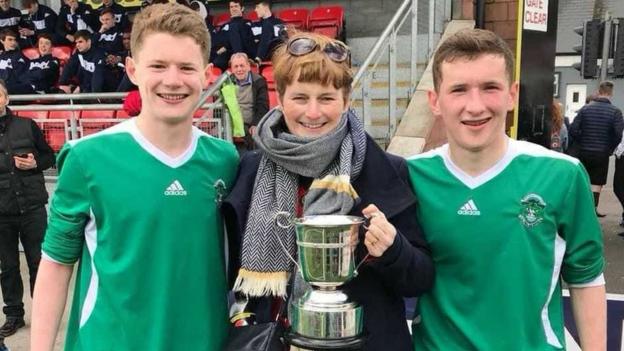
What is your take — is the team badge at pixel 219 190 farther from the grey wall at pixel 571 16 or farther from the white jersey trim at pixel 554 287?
the grey wall at pixel 571 16

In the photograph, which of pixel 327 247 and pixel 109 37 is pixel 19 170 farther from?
pixel 109 37

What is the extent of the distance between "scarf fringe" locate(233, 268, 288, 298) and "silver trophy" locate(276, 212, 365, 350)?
0.44 ft

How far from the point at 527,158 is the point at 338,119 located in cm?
59

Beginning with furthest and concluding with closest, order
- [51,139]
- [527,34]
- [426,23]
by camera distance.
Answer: [426,23] → [51,139] → [527,34]

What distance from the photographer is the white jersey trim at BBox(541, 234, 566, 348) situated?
1772mm

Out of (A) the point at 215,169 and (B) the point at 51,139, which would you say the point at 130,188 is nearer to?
(A) the point at 215,169

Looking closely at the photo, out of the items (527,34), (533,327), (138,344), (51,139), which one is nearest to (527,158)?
(533,327)

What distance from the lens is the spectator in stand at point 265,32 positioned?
28.1ft

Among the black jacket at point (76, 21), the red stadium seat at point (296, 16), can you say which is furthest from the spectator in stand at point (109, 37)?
the red stadium seat at point (296, 16)

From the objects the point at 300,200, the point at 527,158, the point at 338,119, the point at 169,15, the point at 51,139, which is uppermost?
the point at 169,15

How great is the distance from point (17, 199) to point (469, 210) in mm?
4238

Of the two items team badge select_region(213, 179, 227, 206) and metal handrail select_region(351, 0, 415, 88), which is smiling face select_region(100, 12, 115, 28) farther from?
team badge select_region(213, 179, 227, 206)

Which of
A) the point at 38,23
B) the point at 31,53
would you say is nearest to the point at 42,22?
the point at 38,23

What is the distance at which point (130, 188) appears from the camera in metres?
1.79
